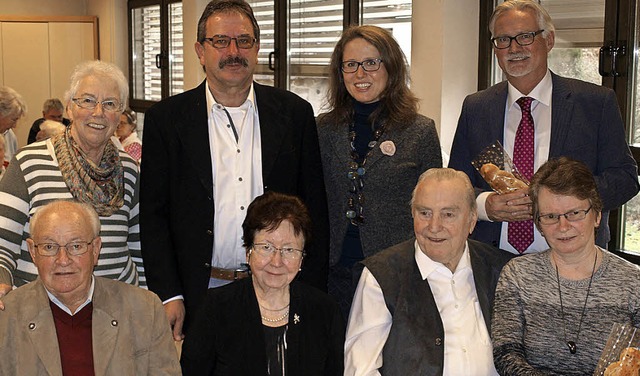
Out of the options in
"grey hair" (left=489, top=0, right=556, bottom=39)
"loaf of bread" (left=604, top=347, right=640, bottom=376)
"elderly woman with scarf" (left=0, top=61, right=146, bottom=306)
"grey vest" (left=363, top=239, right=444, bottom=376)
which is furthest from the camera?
"grey hair" (left=489, top=0, right=556, bottom=39)

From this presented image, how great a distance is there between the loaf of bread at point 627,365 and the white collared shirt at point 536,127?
72 centimetres

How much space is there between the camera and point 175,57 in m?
8.91

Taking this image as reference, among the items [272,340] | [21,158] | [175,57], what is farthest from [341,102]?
[175,57]

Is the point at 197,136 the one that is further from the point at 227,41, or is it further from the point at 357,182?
the point at 357,182

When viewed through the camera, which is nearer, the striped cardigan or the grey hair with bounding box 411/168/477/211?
the grey hair with bounding box 411/168/477/211

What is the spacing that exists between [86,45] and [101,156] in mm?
8130

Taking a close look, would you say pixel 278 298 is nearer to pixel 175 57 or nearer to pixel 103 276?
pixel 103 276

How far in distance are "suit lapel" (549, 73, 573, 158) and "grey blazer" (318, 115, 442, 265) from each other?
430 millimetres

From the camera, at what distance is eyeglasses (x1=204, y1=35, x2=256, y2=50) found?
2.91 m

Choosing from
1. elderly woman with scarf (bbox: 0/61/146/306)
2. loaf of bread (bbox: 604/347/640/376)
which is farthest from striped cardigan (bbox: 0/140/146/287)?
loaf of bread (bbox: 604/347/640/376)

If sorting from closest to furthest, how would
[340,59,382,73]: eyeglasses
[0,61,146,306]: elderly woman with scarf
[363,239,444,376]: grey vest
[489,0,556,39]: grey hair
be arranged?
[363,239,444,376]: grey vest
[0,61,146,306]: elderly woman with scarf
[489,0,556,39]: grey hair
[340,59,382,73]: eyeglasses

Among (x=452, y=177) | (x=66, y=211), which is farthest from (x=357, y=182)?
(x=66, y=211)

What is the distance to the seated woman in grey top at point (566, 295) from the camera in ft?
8.07

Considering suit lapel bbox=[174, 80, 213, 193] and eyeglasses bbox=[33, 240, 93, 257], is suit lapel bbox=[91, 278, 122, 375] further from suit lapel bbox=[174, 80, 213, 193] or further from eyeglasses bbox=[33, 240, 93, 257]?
suit lapel bbox=[174, 80, 213, 193]
